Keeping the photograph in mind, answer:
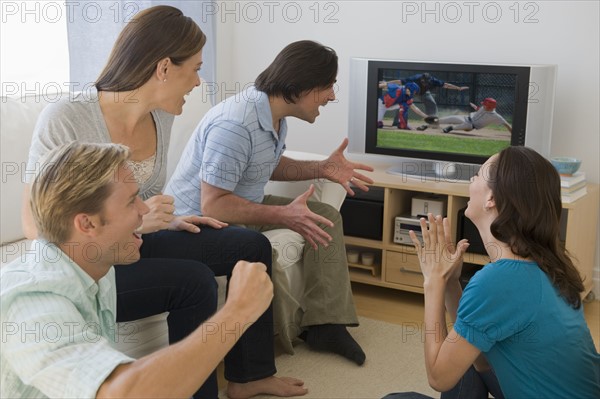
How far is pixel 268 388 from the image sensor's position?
2.60 m

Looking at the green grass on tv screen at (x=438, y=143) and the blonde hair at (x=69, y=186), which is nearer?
the blonde hair at (x=69, y=186)

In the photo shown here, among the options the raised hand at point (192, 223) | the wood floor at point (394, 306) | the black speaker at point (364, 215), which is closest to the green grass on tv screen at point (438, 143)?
the black speaker at point (364, 215)

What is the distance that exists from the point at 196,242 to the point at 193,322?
0.93 ft

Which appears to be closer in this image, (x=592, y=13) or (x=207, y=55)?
(x=592, y=13)

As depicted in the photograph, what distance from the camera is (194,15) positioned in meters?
4.05

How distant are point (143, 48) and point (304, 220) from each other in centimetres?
77

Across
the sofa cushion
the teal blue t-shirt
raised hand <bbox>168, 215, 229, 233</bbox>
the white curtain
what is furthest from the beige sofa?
the teal blue t-shirt

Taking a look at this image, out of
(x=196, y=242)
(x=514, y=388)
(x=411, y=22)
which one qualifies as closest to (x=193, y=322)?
(x=196, y=242)

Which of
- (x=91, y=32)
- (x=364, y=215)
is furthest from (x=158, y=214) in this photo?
(x=91, y=32)

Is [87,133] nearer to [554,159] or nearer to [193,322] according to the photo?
[193,322]

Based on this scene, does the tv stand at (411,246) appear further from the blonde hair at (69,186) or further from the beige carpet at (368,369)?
the blonde hair at (69,186)

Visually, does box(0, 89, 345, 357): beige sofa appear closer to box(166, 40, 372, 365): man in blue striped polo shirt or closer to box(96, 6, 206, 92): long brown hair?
box(166, 40, 372, 365): man in blue striped polo shirt

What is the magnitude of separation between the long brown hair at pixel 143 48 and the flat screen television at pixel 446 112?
4.62ft

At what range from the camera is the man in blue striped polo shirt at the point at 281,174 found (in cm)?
267
